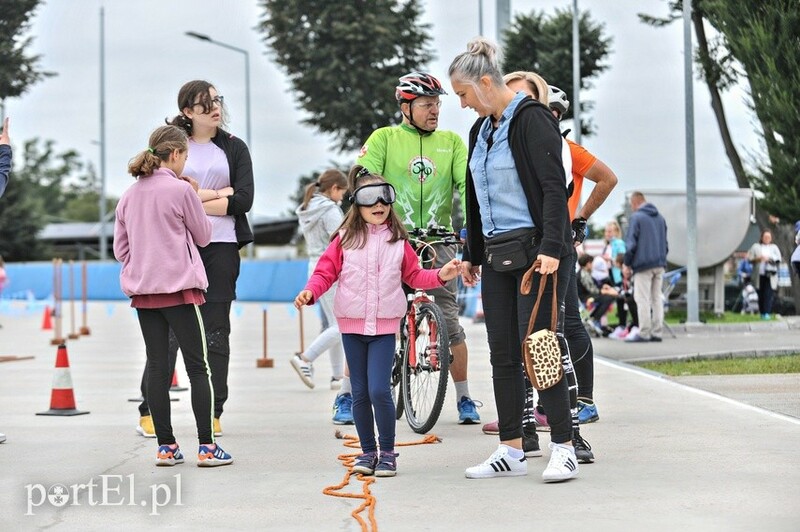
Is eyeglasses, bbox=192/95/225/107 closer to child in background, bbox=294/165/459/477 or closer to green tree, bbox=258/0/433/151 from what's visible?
child in background, bbox=294/165/459/477

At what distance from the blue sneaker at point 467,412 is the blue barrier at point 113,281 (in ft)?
97.5

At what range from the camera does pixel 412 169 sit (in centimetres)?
827

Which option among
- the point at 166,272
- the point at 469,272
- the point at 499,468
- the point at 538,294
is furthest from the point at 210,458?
the point at 538,294

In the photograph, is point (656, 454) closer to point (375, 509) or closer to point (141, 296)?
point (375, 509)

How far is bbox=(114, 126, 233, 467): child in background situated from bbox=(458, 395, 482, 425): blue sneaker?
6.49ft

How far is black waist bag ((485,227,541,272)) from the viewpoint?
6.27 metres

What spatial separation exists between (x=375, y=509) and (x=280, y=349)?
1197 cm

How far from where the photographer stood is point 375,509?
5.68 meters

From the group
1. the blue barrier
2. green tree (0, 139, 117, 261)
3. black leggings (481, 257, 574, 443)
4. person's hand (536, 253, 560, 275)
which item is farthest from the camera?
green tree (0, 139, 117, 261)

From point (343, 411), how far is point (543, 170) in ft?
10.3

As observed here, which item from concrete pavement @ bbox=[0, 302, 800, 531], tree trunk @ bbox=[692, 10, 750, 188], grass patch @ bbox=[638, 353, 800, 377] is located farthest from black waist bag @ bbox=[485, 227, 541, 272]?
tree trunk @ bbox=[692, 10, 750, 188]

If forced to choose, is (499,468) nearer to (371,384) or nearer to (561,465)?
(561,465)

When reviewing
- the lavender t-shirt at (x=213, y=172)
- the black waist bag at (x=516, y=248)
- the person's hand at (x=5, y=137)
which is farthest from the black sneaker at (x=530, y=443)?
the person's hand at (x=5, y=137)

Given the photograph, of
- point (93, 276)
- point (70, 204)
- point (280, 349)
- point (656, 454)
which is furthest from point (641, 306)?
point (70, 204)
